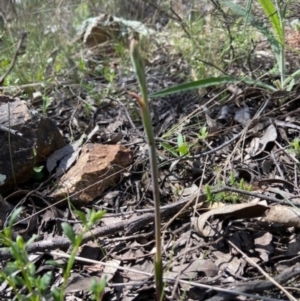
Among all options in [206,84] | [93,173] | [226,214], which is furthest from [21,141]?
[226,214]

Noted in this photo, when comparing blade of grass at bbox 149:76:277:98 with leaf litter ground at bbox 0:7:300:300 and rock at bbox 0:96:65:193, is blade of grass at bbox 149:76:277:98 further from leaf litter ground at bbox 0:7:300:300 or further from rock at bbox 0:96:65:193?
rock at bbox 0:96:65:193

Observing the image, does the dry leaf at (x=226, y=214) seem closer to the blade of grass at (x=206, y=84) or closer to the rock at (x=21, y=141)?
the blade of grass at (x=206, y=84)

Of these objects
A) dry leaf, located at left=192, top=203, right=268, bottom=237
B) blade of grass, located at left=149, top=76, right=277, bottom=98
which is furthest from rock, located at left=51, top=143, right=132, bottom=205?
dry leaf, located at left=192, top=203, right=268, bottom=237

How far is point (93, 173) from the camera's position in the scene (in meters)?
1.69

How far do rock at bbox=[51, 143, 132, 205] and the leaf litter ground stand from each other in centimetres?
3

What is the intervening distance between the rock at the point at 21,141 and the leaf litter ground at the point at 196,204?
74 mm

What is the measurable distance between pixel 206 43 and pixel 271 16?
636 mm

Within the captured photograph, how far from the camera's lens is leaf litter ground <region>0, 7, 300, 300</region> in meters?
1.24

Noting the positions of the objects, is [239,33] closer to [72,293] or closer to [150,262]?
[150,262]

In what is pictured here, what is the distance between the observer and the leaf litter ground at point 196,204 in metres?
1.24

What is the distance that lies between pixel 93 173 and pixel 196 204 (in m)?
0.43

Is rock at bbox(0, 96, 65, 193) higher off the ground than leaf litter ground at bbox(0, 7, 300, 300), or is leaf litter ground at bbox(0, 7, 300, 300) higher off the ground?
rock at bbox(0, 96, 65, 193)

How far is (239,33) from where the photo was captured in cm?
245

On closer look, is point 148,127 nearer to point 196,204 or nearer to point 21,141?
point 196,204
